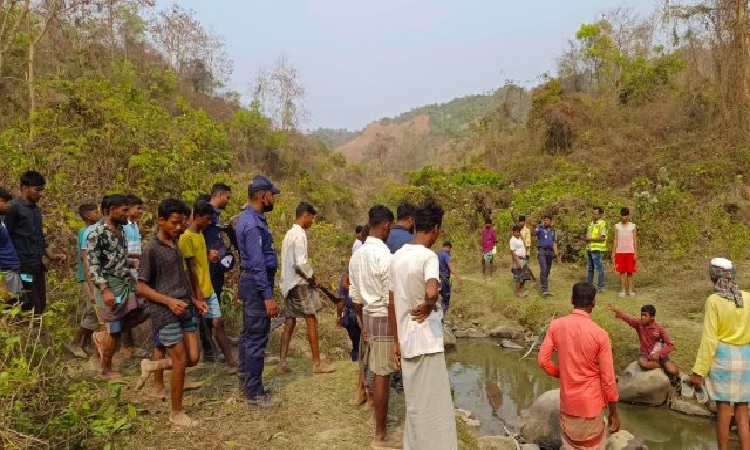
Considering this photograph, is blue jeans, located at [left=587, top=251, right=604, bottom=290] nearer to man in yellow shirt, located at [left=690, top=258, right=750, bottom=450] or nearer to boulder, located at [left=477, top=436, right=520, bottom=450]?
boulder, located at [left=477, top=436, right=520, bottom=450]

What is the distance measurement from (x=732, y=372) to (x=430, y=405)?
9.03ft

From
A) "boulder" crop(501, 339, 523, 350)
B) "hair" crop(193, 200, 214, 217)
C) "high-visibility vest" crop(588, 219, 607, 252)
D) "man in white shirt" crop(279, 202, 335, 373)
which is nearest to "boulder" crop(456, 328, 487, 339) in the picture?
"boulder" crop(501, 339, 523, 350)

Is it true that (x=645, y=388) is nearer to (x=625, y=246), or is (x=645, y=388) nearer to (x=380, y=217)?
(x=625, y=246)

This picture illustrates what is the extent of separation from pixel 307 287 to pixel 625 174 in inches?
706

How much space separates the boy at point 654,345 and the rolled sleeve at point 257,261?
15.4ft

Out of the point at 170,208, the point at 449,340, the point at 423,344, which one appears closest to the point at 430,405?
the point at 423,344

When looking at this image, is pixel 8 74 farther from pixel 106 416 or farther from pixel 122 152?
pixel 106 416

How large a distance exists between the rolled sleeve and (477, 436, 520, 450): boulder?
2548mm

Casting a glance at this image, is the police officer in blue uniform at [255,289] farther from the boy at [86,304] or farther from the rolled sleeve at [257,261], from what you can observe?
the boy at [86,304]

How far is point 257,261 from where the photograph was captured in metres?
4.59

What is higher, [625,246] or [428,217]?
Result: [428,217]

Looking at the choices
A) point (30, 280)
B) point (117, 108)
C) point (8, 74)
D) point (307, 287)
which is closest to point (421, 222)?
point (307, 287)

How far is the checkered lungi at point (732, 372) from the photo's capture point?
14.4ft

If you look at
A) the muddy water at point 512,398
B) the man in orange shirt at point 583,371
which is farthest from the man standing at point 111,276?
the muddy water at point 512,398
